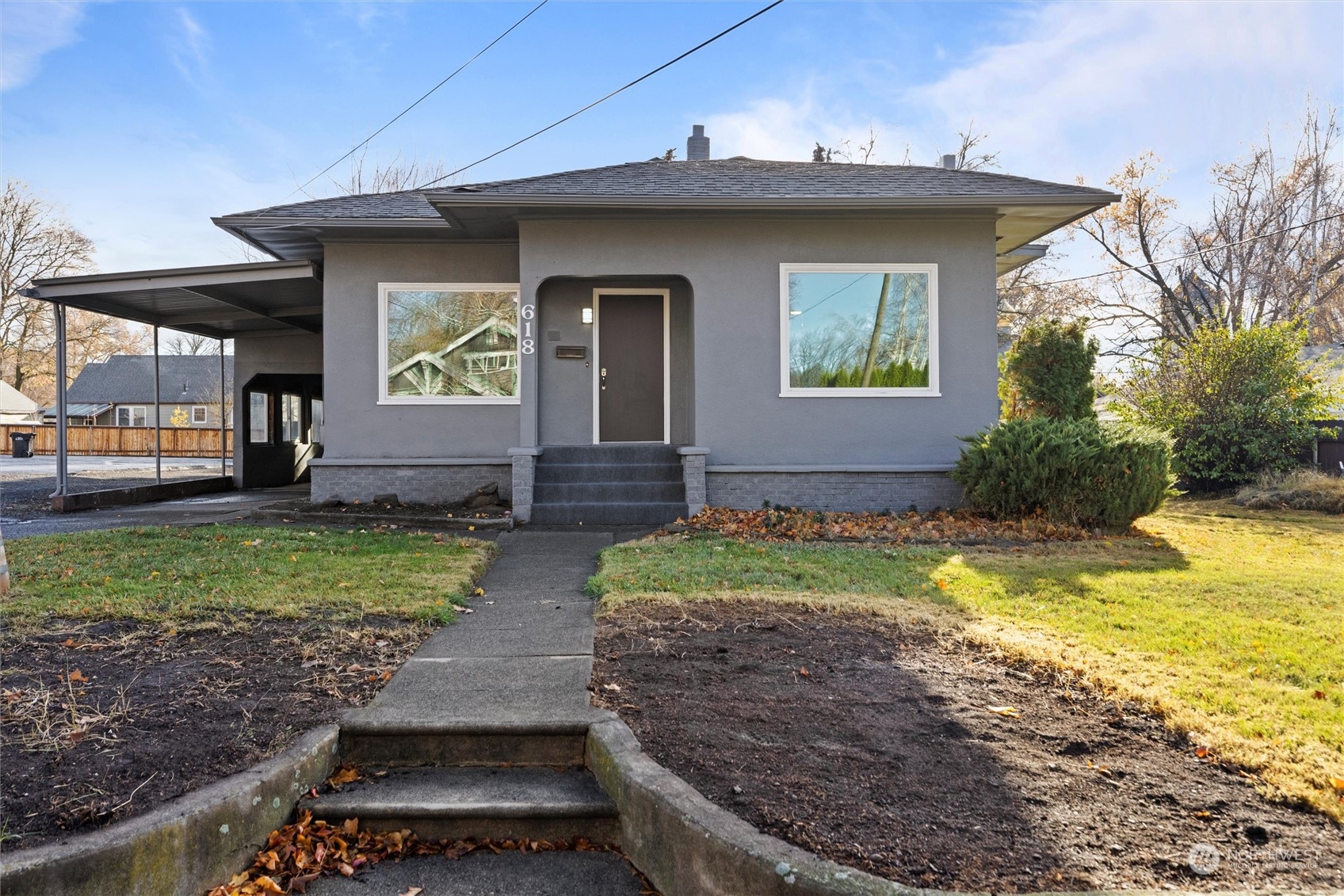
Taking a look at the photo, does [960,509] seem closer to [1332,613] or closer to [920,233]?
[920,233]

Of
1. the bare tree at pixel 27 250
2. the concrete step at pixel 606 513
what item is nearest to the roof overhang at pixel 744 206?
the concrete step at pixel 606 513

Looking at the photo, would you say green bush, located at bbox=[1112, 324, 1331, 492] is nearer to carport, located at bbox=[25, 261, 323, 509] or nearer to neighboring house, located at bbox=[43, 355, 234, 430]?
carport, located at bbox=[25, 261, 323, 509]

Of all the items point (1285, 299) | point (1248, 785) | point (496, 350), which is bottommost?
point (1248, 785)

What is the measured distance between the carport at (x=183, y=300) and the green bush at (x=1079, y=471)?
927 centimetres

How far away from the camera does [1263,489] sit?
11617 mm

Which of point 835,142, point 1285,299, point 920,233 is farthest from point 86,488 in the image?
point 1285,299

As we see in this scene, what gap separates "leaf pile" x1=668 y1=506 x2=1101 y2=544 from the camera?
801cm

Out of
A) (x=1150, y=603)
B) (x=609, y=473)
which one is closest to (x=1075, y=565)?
(x=1150, y=603)

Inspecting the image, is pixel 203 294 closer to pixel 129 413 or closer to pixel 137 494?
pixel 137 494

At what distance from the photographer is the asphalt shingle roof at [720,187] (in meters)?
9.11

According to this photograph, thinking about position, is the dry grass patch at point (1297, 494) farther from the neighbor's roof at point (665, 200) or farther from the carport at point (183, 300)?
the carport at point (183, 300)

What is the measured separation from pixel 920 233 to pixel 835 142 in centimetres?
1798

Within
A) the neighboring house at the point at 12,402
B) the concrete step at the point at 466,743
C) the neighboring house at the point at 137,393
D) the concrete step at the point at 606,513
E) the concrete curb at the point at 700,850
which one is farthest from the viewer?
the neighboring house at the point at 137,393

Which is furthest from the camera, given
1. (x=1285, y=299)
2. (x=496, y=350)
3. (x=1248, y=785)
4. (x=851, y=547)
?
(x=1285, y=299)
